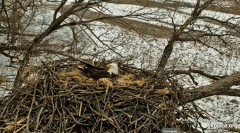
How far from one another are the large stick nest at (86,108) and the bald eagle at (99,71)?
21cm

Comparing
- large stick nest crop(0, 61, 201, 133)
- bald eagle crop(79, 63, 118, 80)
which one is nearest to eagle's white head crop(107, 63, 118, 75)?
bald eagle crop(79, 63, 118, 80)

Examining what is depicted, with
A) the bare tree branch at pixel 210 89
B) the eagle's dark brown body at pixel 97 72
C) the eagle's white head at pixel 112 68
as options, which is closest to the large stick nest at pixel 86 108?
the eagle's dark brown body at pixel 97 72

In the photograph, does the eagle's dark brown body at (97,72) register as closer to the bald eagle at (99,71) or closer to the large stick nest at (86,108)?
the bald eagle at (99,71)

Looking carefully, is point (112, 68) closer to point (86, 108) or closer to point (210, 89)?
point (86, 108)

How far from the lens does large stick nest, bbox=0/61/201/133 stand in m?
4.28

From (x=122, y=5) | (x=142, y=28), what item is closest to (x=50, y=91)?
(x=142, y=28)

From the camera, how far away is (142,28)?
22.0 meters

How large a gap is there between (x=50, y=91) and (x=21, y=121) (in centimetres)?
45

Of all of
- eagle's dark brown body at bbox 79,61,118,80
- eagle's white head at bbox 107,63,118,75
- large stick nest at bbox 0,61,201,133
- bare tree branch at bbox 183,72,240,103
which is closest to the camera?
large stick nest at bbox 0,61,201,133

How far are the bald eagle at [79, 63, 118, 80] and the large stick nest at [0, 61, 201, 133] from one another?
21cm

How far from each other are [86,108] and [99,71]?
59 cm

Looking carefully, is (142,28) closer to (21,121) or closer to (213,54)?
(213,54)

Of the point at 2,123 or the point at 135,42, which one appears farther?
the point at 135,42

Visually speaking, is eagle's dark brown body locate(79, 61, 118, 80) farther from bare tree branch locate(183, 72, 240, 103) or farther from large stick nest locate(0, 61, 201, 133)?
bare tree branch locate(183, 72, 240, 103)
